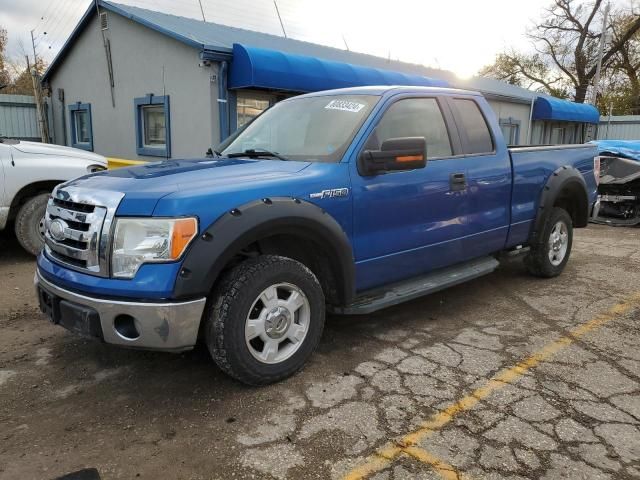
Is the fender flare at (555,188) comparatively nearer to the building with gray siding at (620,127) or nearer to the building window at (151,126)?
the building window at (151,126)

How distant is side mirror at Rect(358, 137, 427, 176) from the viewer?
3453 millimetres

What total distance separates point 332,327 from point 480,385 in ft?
4.50

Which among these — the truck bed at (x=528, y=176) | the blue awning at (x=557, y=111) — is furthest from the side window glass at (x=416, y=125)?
the blue awning at (x=557, y=111)

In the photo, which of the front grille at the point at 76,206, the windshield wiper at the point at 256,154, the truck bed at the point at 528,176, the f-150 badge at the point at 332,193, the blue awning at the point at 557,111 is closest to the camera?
the front grille at the point at 76,206

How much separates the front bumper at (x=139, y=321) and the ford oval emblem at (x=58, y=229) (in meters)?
0.42

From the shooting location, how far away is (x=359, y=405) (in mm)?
3029

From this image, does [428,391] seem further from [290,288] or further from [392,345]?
[290,288]

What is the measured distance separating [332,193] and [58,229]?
5.60 feet

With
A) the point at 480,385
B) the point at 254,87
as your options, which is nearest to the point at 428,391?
the point at 480,385

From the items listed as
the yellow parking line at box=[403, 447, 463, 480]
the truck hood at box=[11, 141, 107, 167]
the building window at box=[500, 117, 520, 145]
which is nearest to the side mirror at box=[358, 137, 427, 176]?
the yellow parking line at box=[403, 447, 463, 480]

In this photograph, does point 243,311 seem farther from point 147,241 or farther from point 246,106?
point 246,106

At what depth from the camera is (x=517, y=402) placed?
307 centimetres

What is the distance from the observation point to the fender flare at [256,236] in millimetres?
2773

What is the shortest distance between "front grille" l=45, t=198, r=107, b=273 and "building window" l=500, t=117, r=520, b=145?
638 inches
